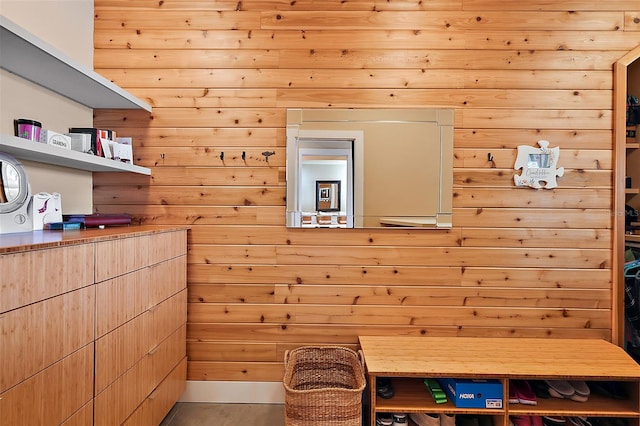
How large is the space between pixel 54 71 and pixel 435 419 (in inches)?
98.0

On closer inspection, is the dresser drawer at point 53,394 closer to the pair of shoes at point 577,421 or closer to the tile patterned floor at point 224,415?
the tile patterned floor at point 224,415

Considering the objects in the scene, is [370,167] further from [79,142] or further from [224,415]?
[224,415]

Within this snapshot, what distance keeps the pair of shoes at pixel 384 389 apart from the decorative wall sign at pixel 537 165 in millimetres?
1443

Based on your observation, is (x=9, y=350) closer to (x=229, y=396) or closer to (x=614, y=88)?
(x=229, y=396)

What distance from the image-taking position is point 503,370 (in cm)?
175

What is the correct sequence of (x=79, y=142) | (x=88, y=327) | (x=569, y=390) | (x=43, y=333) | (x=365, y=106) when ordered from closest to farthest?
A: (x=43, y=333)
(x=88, y=327)
(x=79, y=142)
(x=569, y=390)
(x=365, y=106)

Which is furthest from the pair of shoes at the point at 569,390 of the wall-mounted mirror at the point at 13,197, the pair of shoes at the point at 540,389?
the wall-mounted mirror at the point at 13,197

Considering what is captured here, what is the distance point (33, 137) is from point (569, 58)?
116 inches

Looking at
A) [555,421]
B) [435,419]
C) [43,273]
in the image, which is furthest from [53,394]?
[555,421]

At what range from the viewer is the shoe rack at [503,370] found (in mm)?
1719

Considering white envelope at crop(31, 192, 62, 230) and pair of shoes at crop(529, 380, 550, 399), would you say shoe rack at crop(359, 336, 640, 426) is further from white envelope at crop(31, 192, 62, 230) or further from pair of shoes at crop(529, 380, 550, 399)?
white envelope at crop(31, 192, 62, 230)

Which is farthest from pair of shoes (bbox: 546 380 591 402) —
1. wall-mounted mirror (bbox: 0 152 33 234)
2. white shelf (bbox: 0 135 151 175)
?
wall-mounted mirror (bbox: 0 152 33 234)

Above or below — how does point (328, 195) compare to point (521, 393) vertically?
above

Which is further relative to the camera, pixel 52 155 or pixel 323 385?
pixel 323 385
